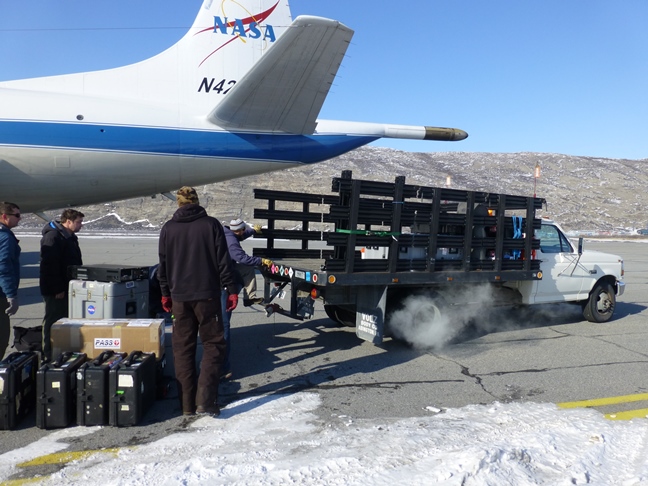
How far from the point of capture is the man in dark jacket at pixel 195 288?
4.39m

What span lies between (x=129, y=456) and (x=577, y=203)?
57.7 metres

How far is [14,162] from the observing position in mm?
9570

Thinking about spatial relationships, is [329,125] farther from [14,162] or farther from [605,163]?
[605,163]

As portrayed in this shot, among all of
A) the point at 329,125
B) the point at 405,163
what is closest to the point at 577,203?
the point at 405,163

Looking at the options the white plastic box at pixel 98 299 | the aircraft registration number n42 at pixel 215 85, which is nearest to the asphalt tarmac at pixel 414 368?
the white plastic box at pixel 98 299

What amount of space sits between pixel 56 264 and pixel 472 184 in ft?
179

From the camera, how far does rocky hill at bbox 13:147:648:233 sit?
43.6 m

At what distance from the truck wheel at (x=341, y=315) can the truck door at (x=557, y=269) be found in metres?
2.75

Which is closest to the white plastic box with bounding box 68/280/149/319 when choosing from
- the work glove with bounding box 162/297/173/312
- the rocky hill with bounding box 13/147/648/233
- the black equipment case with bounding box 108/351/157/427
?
the work glove with bounding box 162/297/173/312

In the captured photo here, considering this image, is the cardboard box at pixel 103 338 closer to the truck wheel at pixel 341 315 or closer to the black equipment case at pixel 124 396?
the black equipment case at pixel 124 396

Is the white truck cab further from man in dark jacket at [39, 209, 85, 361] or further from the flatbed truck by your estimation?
man in dark jacket at [39, 209, 85, 361]

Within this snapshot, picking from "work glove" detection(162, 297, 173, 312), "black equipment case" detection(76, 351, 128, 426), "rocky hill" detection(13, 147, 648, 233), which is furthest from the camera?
"rocky hill" detection(13, 147, 648, 233)

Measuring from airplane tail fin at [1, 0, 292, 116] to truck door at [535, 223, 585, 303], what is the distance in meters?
6.48

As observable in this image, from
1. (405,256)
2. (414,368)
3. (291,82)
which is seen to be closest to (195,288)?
(414,368)
